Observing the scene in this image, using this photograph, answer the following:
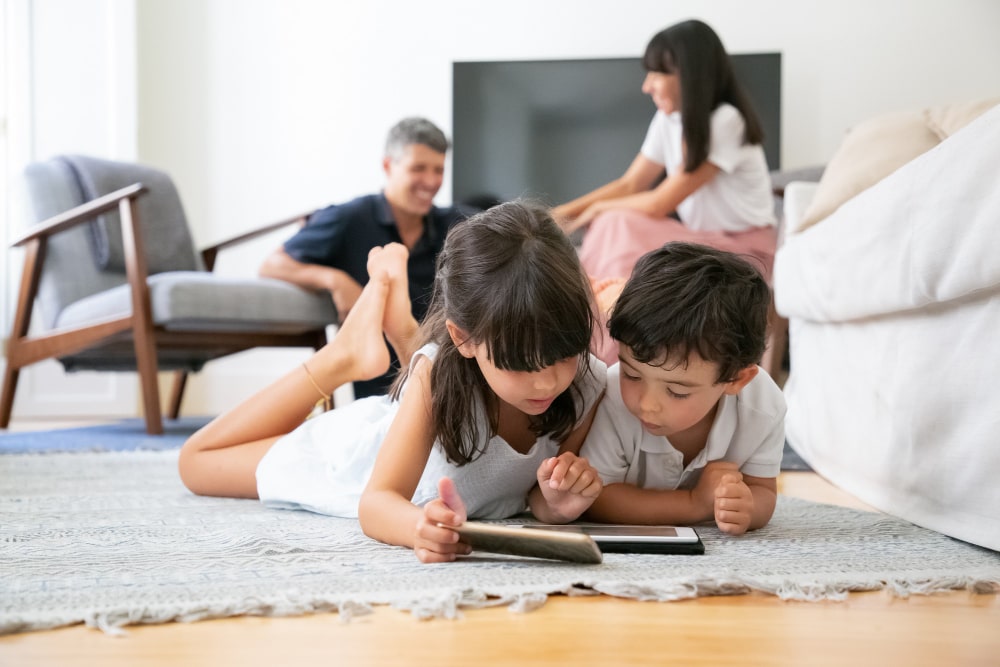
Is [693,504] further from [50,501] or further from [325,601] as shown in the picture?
[50,501]

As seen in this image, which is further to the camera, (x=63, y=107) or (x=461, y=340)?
(x=63, y=107)

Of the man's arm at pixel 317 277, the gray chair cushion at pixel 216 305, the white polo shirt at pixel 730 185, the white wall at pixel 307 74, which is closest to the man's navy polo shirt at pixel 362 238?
the man's arm at pixel 317 277

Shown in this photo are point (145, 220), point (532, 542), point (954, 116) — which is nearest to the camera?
point (532, 542)

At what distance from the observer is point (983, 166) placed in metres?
0.98

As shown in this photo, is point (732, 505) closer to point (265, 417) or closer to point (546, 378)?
point (546, 378)

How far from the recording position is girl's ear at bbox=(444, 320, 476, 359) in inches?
41.4

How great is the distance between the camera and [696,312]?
3.37 ft

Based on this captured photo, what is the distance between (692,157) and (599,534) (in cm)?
153

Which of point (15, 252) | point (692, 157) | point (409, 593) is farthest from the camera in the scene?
point (15, 252)

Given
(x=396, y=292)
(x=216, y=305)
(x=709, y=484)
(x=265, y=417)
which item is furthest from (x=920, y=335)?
(x=216, y=305)

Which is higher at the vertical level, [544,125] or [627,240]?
[544,125]

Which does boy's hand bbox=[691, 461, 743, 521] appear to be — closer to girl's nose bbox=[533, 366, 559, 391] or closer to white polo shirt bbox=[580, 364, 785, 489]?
white polo shirt bbox=[580, 364, 785, 489]

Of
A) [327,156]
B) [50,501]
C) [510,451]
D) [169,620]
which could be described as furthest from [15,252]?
[169,620]

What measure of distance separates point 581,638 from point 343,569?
0.30 meters
